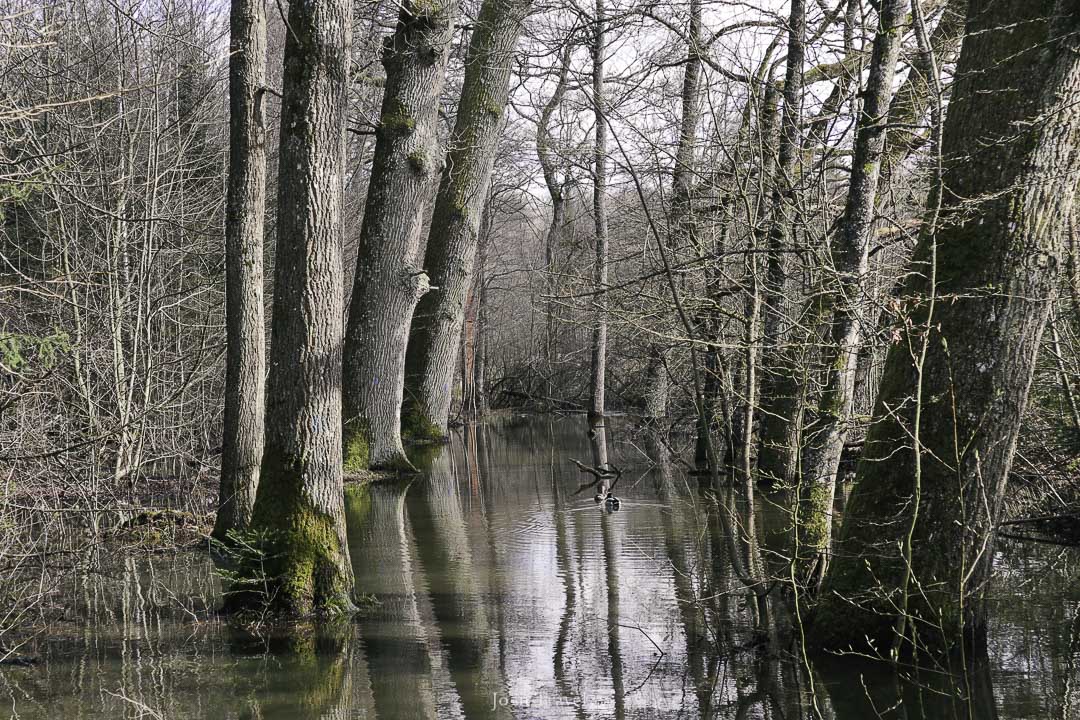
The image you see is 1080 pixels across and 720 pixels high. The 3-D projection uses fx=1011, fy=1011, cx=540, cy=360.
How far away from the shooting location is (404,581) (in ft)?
28.4

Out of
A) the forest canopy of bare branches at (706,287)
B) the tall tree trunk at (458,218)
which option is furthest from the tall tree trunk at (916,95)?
the tall tree trunk at (458,218)

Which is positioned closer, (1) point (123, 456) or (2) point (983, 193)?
(2) point (983, 193)

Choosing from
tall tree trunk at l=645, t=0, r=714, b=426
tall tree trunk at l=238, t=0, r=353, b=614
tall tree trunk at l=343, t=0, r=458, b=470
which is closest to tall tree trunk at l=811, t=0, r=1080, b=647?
tall tree trunk at l=645, t=0, r=714, b=426

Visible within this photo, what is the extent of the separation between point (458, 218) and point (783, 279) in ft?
36.3

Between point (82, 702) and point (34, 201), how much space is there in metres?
9.90

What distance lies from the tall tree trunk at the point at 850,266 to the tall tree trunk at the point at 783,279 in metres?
0.23

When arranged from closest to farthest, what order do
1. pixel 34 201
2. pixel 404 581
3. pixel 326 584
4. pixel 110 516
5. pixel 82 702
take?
pixel 82 702 < pixel 326 584 < pixel 404 581 < pixel 110 516 < pixel 34 201

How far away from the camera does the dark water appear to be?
557 cm

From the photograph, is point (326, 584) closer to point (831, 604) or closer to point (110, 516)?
point (831, 604)

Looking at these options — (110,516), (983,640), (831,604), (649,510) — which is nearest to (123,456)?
(110,516)

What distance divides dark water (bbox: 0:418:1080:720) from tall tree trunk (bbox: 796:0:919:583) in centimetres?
52

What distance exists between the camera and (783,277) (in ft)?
25.0

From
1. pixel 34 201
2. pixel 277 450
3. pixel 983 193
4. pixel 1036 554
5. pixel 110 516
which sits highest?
pixel 34 201

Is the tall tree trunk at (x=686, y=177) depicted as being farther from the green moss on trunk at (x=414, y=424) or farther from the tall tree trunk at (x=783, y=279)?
the green moss on trunk at (x=414, y=424)
